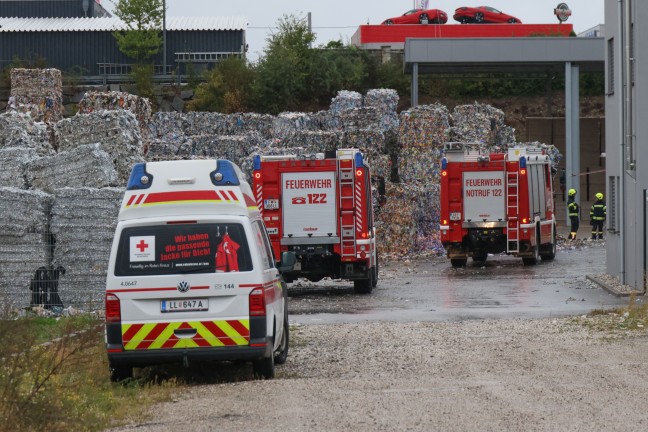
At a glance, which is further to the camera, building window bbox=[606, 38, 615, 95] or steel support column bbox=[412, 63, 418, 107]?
steel support column bbox=[412, 63, 418, 107]

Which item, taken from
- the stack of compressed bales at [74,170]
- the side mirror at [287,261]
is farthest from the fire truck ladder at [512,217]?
the side mirror at [287,261]

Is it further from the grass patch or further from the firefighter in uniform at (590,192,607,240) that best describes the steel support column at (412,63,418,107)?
the grass patch

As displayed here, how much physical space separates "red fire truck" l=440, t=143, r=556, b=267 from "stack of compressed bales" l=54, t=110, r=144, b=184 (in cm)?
924

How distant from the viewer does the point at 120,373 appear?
13.2 m

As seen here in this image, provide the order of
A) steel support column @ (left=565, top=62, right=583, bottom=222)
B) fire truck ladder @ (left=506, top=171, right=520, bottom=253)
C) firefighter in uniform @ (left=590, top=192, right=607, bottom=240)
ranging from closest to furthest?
1. fire truck ladder @ (left=506, top=171, right=520, bottom=253)
2. firefighter in uniform @ (left=590, top=192, right=607, bottom=240)
3. steel support column @ (left=565, top=62, right=583, bottom=222)

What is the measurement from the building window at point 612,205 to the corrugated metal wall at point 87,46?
43037 millimetres

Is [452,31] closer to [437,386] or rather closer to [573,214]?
[573,214]

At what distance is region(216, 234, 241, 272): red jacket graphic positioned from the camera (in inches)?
512

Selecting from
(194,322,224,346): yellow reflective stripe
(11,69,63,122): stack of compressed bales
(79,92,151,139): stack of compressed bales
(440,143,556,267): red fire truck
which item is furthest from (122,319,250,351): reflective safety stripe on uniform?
(11,69,63,122): stack of compressed bales

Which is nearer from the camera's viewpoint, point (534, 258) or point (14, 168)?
point (14, 168)

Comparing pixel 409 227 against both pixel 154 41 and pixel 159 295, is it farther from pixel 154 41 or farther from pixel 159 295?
pixel 154 41

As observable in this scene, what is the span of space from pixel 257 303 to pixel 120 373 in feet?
5.70

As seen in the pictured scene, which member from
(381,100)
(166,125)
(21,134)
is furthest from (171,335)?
(166,125)

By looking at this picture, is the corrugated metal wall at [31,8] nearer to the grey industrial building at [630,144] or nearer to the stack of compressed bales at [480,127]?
the stack of compressed bales at [480,127]
